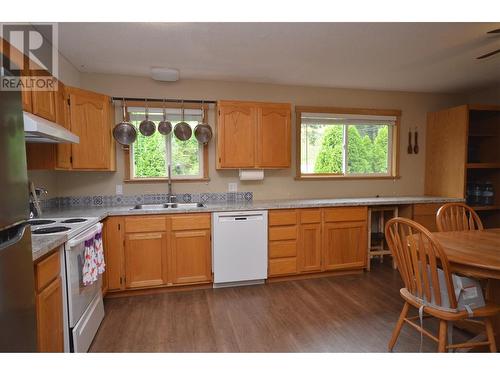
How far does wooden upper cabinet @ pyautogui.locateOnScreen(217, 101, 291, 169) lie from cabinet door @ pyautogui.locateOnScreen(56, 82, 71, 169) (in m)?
1.46

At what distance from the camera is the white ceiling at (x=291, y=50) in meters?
2.17

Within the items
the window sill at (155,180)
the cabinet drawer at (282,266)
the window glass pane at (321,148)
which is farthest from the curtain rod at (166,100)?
the cabinet drawer at (282,266)

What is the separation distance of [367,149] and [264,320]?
2.84m

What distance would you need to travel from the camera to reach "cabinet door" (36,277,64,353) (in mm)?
1356

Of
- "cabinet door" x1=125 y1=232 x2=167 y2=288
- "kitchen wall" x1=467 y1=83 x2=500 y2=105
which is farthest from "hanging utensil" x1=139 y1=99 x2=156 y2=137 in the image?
"kitchen wall" x1=467 y1=83 x2=500 y2=105

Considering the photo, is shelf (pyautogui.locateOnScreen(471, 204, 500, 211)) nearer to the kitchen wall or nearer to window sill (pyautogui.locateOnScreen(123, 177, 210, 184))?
the kitchen wall

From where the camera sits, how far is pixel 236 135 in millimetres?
3143

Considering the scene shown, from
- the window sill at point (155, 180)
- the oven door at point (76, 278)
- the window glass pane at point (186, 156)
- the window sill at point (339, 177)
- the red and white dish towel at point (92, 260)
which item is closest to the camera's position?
the oven door at point (76, 278)

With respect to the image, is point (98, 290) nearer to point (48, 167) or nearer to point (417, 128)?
point (48, 167)

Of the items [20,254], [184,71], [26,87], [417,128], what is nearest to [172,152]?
[184,71]

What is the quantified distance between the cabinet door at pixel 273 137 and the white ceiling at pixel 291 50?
1.49 feet

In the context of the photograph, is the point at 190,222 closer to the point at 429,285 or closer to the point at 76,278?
the point at 76,278

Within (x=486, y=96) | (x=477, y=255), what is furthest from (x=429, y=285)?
(x=486, y=96)

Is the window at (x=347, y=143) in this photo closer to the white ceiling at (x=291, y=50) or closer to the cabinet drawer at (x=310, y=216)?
the white ceiling at (x=291, y=50)
